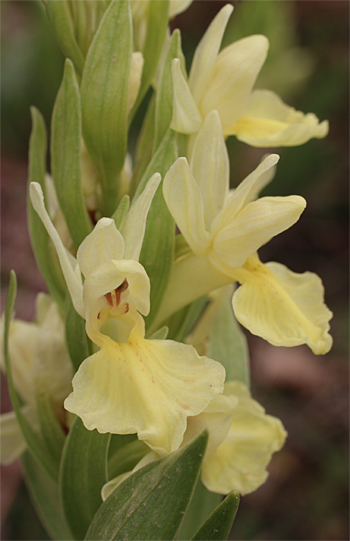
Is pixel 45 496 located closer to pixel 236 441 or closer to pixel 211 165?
pixel 236 441

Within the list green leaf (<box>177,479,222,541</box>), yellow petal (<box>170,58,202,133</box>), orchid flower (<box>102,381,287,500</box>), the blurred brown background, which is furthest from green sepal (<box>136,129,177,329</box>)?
the blurred brown background

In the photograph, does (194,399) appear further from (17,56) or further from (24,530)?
(17,56)

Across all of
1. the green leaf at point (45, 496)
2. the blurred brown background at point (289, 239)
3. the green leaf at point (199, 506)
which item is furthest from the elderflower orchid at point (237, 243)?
the blurred brown background at point (289, 239)

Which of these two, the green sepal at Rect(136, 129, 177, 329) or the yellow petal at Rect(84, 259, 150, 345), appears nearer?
the yellow petal at Rect(84, 259, 150, 345)

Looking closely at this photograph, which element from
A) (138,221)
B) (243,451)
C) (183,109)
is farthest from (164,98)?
(243,451)

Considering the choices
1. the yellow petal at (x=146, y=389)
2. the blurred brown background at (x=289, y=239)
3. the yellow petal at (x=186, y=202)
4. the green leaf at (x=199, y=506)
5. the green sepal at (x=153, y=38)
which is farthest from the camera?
the blurred brown background at (x=289, y=239)

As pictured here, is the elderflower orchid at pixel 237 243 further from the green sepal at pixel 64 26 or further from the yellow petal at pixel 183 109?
the green sepal at pixel 64 26

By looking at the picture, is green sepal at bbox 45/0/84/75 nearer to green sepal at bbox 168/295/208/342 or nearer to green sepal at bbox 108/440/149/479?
green sepal at bbox 168/295/208/342
